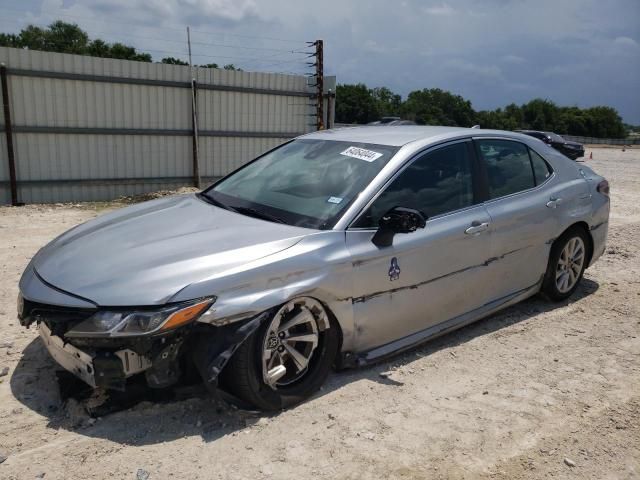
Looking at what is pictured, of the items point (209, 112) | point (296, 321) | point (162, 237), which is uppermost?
point (209, 112)

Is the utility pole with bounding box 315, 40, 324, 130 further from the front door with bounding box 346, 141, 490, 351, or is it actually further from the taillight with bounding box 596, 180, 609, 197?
the front door with bounding box 346, 141, 490, 351

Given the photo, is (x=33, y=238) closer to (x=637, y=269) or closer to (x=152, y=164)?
(x=152, y=164)

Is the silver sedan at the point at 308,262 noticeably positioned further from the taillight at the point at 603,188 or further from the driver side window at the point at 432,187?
the taillight at the point at 603,188

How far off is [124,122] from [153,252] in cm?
918

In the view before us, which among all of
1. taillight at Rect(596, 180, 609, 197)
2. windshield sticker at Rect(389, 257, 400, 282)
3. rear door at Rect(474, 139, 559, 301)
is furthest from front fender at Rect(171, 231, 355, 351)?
taillight at Rect(596, 180, 609, 197)

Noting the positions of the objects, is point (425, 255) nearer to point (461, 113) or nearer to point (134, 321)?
point (134, 321)

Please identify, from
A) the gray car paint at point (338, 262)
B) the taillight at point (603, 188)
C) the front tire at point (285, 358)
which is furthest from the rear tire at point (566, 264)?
the front tire at point (285, 358)

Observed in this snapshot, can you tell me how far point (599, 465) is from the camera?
2957 mm

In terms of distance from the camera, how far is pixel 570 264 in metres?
5.22

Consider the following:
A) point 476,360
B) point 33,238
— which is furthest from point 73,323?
point 33,238

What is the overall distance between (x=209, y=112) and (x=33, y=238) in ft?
19.1

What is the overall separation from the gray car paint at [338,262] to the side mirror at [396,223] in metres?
0.06

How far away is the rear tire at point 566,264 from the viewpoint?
5.01m

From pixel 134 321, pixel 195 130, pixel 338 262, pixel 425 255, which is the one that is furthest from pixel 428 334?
pixel 195 130
